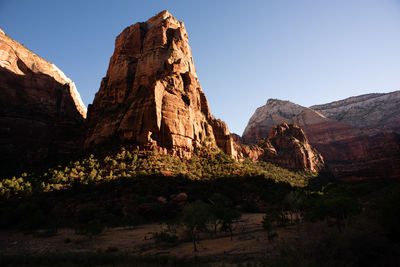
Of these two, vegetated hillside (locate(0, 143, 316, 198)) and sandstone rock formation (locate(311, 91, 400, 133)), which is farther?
sandstone rock formation (locate(311, 91, 400, 133))

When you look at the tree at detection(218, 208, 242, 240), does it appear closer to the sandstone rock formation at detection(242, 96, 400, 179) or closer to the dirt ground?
the dirt ground

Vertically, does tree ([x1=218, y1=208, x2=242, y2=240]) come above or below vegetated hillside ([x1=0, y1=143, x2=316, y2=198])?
below

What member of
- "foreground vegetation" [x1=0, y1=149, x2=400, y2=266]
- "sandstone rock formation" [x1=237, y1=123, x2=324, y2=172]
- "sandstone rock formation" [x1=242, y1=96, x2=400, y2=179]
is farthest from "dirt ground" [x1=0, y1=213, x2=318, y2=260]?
"sandstone rock formation" [x1=237, y1=123, x2=324, y2=172]

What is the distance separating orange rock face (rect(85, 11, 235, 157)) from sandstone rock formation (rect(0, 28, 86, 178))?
13.1 metres

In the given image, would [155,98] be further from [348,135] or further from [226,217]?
[348,135]

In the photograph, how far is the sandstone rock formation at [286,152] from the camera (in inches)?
3535

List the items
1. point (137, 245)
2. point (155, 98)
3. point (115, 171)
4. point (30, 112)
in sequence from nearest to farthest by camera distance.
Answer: point (137, 245), point (115, 171), point (155, 98), point (30, 112)

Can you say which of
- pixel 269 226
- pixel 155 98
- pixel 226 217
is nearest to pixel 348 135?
pixel 155 98

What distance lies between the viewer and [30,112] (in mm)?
67625

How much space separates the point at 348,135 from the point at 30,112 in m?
153

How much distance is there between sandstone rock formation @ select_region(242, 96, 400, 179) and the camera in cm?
7854

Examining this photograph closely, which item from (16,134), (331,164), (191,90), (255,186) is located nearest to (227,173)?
(255,186)

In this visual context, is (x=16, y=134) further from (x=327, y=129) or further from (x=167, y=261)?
(x=327, y=129)

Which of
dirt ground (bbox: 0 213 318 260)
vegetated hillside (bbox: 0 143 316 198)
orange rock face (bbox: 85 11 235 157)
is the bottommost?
dirt ground (bbox: 0 213 318 260)
